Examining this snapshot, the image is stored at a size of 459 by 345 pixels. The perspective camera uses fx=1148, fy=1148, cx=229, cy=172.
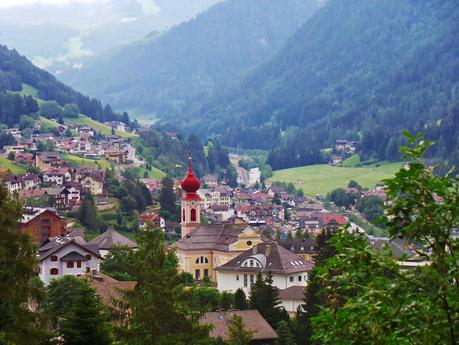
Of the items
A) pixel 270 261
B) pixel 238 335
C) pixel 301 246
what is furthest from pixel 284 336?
pixel 301 246

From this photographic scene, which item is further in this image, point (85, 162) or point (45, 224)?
point (85, 162)

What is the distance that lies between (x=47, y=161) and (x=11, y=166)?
6.58m

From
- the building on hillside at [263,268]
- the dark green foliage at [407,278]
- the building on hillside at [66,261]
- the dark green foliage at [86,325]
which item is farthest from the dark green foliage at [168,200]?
the dark green foliage at [407,278]

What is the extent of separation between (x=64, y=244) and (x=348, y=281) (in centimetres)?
6355

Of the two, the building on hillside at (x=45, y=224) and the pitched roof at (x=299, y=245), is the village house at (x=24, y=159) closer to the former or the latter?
the building on hillside at (x=45, y=224)

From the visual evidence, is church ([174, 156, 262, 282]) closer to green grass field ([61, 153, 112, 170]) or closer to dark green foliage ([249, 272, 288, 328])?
dark green foliage ([249, 272, 288, 328])

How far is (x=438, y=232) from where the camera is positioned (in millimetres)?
15297

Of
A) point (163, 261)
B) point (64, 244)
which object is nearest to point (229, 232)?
point (64, 244)

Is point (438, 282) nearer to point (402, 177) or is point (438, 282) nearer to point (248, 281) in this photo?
point (402, 177)

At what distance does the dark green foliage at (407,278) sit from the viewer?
1492 centimetres

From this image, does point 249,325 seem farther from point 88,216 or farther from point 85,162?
point 85,162

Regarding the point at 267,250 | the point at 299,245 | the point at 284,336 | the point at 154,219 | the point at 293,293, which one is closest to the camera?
the point at 284,336

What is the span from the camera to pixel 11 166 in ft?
548

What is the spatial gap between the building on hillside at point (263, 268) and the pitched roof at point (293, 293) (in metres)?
2.56
